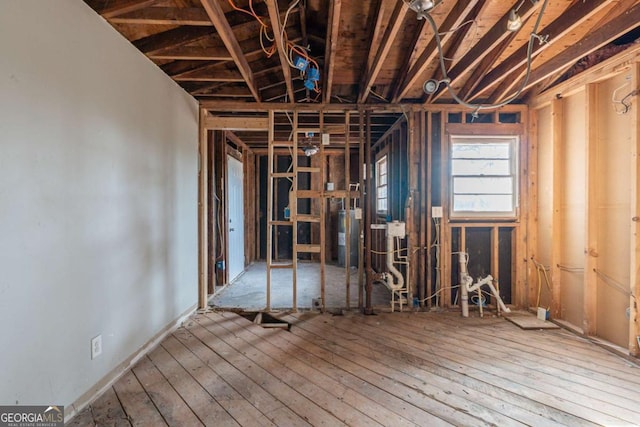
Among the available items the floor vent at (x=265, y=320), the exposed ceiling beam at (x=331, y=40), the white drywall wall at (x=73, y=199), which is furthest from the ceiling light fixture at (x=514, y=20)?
the floor vent at (x=265, y=320)

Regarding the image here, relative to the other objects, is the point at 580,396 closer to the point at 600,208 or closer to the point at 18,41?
the point at 600,208

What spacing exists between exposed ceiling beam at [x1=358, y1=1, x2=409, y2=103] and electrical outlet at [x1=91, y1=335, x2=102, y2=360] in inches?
126

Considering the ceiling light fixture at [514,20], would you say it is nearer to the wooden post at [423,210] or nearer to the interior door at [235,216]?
the wooden post at [423,210]

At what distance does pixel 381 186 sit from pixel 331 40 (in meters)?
3.72

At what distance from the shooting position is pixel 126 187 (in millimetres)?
2441

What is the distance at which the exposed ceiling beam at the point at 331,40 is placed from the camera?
2152mm

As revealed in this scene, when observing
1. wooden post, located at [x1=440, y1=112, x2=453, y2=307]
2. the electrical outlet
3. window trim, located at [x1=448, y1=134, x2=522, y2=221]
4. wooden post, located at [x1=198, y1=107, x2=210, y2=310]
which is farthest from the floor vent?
window trim, located at [x1=448, y1=134, x2=522, y2=221]

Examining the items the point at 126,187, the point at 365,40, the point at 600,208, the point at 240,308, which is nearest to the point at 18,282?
the point at 126,187

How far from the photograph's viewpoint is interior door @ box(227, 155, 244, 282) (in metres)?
5.20

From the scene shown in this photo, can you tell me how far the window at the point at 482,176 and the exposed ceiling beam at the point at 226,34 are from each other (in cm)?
267

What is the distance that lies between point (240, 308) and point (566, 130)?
4.41m

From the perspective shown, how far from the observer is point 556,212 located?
11.2ft

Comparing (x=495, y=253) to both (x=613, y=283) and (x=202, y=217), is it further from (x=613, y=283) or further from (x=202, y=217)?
(x=202, y=217)

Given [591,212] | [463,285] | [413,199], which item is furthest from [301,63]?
[591,212]
